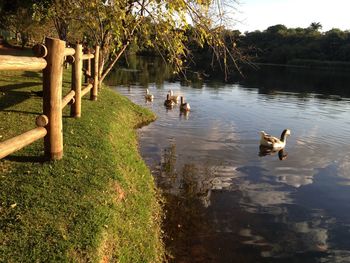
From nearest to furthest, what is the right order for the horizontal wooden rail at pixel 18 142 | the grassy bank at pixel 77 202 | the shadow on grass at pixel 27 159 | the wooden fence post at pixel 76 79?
1. the grassy bank at pixel 77 202
2. the horizontal wooden rail at pixel 18 142
3. the shadow on grass at pixel 27 159
4. the wooden fence post at pixel 76 79

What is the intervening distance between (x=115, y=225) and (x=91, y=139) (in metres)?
3.99

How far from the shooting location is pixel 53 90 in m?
7.72

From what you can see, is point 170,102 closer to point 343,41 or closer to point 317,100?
point 317,100

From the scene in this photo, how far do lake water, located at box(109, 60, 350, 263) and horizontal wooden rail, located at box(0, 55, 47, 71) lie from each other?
14.4ft

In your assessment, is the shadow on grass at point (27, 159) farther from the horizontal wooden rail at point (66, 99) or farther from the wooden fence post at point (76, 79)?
the wooden fence post at point (76, 79)

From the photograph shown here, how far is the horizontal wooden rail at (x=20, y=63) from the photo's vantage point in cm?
581

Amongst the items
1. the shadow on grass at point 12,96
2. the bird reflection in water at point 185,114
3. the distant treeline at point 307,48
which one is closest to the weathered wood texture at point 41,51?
the shadow on grass at point 12,96

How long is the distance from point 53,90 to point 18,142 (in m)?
1.48

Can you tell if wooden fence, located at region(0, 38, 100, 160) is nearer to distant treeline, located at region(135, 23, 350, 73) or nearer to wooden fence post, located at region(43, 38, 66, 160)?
wooden fence post, located at region(43, 38, 66, 160)

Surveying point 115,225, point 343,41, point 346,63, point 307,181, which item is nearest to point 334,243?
point 307,181

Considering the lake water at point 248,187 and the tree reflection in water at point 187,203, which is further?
the lake water at point 248,187

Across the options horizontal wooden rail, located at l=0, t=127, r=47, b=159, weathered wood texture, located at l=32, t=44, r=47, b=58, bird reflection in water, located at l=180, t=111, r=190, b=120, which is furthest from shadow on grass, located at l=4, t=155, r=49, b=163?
bird reflection in water, located at l=180, t=111, r=190, b=120

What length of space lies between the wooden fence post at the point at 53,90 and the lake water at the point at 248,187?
3.21 m

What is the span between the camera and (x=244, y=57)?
907cm
